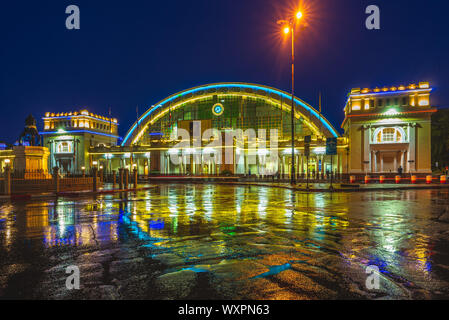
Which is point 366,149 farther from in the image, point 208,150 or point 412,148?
point 208,150

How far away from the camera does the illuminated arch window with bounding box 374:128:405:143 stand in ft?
177

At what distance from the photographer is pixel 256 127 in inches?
2906

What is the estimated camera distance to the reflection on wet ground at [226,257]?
4242 mm

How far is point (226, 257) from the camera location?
19.3 ft

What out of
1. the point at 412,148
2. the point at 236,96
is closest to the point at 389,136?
the point at 412,148

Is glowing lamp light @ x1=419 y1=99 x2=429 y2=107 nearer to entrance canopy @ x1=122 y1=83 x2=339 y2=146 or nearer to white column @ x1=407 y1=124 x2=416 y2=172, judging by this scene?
white column @ x1=407 y1=124 x2=416 y2=172

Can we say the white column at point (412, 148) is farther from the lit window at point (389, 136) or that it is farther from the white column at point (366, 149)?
the white column at point (366, 149)

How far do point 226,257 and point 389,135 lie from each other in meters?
57.1

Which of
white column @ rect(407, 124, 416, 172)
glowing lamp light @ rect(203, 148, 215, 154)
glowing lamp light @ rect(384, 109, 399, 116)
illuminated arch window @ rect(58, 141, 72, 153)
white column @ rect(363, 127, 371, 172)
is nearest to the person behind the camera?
white column @ rect(407, 124, 416, 172)

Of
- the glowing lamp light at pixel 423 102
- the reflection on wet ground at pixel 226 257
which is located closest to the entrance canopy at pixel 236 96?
the glowing lamp light at pixel 423 102

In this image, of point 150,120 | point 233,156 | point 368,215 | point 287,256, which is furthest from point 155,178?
point 287,256

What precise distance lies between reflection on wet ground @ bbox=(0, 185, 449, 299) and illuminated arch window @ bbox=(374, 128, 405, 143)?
49195mm

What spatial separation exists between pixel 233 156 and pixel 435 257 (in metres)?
50.0

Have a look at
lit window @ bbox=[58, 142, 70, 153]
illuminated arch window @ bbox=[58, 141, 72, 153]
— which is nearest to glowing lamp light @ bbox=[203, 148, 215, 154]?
illuminated arch window @ bbox=[58, 141, 72, 153]
